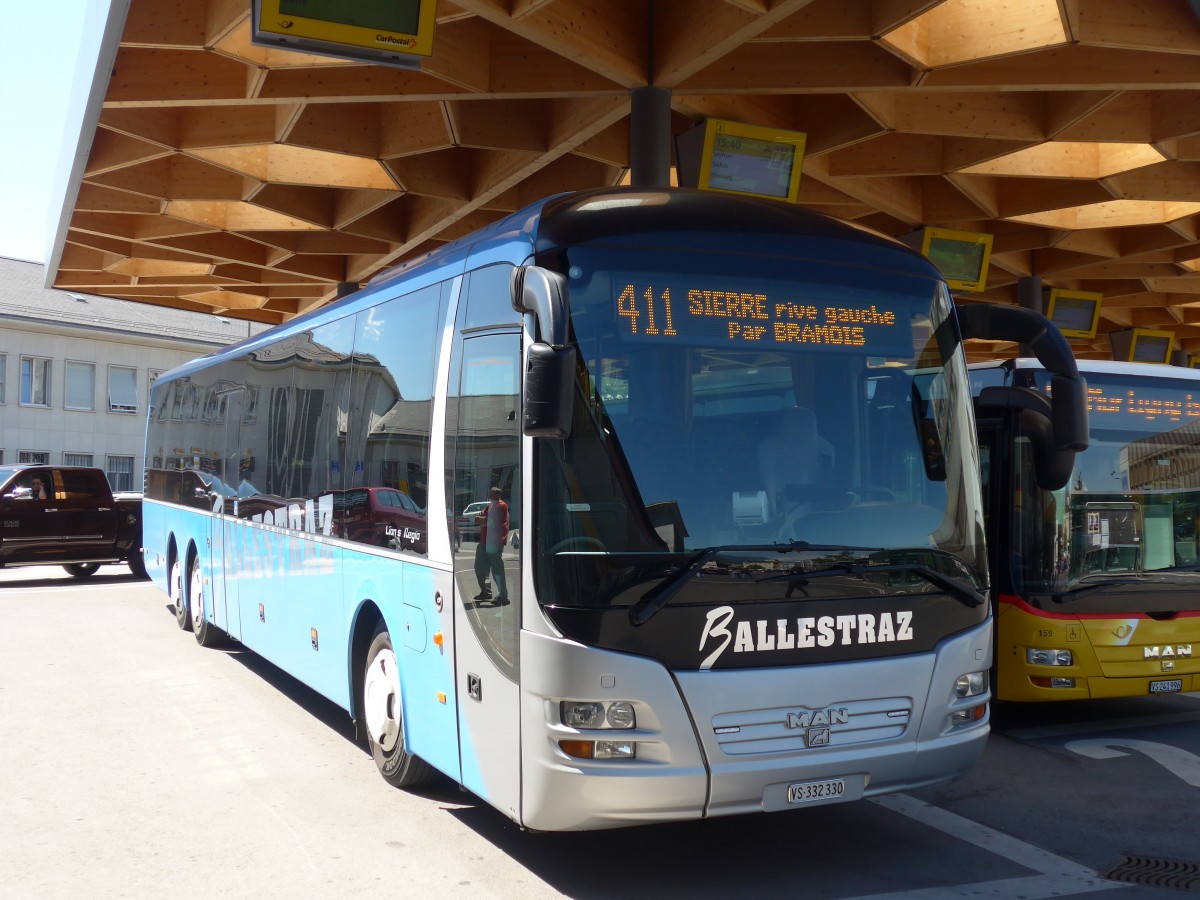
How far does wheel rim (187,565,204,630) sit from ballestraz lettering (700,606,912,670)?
8.99 metres

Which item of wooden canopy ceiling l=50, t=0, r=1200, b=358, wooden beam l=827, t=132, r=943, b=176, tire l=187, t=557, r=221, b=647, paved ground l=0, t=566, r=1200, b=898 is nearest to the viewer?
paved ground l=0, t=566, r=1200, b=898

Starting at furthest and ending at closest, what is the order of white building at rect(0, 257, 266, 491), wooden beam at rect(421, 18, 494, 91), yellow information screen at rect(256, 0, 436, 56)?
white building at rect(0, 257, 266, 491)
wooden beam at rect(421, 18, 494, 91)
yellow information screen at rect(256, 0, 436, 56)

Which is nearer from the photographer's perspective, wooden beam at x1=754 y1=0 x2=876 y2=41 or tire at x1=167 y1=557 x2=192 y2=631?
wooden beam at x1=754 y1=0 x2=876 y2=41

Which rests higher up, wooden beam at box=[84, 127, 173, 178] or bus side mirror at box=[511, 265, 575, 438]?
wooden beam at box=[84, 127, 173, 178]

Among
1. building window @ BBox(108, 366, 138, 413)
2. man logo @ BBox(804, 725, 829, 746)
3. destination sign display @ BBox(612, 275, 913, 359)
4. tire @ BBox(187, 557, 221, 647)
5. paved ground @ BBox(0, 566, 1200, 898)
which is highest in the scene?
building window @ BBox(108, 366, 138, 413)

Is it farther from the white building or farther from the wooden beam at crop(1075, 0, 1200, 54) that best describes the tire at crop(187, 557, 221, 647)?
the white building

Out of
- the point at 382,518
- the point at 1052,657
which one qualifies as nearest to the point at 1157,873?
the point at 1052,657

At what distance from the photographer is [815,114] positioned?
529 inches

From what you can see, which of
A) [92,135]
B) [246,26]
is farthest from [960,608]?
[92,135]

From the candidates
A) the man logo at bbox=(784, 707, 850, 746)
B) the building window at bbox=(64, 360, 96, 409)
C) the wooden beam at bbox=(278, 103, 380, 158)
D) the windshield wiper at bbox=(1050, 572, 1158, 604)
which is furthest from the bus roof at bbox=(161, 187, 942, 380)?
the building window at bbox=(64, 360, 96, 409)

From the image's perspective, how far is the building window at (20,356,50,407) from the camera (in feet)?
156

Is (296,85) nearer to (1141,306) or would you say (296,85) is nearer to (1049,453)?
(1049,453)

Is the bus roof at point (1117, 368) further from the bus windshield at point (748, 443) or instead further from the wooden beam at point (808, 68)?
the bus windshield at point (748, 443)

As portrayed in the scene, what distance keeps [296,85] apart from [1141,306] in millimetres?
21880
